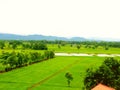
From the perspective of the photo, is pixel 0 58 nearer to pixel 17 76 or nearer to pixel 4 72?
pixel 4 72

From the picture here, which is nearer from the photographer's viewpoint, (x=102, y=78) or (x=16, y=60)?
(x=102, y=78)

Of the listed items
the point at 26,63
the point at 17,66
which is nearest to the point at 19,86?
the point at 17,66

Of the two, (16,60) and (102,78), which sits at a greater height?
(102,78)

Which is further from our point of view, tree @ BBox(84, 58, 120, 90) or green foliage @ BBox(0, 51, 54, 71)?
green foliage @ BBox(0, 51, 54, 71)

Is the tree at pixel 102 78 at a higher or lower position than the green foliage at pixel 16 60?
higher

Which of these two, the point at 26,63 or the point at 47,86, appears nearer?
the point at 47,86

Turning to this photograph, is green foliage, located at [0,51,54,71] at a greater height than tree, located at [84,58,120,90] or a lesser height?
lesser

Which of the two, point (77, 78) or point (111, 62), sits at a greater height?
point (111, 62)

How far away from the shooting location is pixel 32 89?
175 ft

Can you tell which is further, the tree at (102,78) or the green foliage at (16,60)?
the green foliage at (16,60)

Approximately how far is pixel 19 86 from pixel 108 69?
2227 centimetres

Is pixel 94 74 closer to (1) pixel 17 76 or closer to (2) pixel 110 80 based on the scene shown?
(2) pixel 110 80

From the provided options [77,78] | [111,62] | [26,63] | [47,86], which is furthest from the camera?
[26,63]

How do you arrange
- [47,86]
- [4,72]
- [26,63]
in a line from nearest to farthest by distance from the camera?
[47,86] → [4,72] → [26,63]
